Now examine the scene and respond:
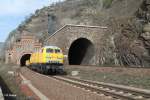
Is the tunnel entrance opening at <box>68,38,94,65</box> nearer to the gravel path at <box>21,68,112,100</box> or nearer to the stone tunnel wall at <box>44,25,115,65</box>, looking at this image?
the stone tunnel wall at <box>44,25,115,65</box>

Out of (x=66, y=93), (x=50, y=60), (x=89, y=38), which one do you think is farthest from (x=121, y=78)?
(x=89, y=38)

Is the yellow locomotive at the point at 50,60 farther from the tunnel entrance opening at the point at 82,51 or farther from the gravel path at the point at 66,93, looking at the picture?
the tunnel entrance opening at the point at 82,51

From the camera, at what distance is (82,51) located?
175 ft

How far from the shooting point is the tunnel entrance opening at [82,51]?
170 ft

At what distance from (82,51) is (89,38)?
3170 millimetres

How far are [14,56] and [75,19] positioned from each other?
72.4 ft

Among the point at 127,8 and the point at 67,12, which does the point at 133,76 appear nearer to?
the point at 127,8

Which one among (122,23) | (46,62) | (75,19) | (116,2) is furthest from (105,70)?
(75,19)

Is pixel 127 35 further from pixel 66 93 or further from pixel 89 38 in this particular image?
pixel 66 93

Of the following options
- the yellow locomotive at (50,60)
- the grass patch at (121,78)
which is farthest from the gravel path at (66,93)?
the yellow locomotive at (50,60)

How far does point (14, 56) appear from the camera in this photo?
70562 mm

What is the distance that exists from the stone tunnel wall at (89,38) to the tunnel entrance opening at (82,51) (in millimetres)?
981

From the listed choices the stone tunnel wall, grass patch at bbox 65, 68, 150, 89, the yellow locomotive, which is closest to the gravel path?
grass patch at bbox 65, 68, 150, 89

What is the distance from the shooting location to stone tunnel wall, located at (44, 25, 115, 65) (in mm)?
49531
